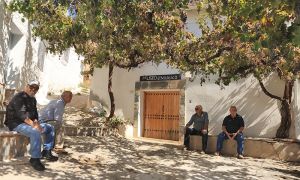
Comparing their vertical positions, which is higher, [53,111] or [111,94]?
[111,94]

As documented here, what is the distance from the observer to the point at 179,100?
14883mm

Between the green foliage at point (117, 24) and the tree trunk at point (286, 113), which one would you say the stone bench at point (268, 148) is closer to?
the tree trunk at point (286, 113)

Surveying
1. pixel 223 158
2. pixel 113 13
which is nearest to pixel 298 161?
pixel 223 158

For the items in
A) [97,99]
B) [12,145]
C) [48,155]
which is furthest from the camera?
[97,99]

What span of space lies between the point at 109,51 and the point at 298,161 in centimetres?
631

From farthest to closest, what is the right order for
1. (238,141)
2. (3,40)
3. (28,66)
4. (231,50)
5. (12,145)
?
(28,66) < (3,40) < (238,141) < (231,50) < (12,145)

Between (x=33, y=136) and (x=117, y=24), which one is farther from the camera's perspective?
(x=117, y=24)

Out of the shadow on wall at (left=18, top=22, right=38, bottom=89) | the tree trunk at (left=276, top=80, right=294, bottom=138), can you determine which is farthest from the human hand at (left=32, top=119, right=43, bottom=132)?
the tree trunk at (left=276, top=80, right=294, bottom=138)

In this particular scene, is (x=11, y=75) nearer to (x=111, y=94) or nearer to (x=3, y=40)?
(x=3, y=40)

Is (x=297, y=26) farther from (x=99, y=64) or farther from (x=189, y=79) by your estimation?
(x=189, y=79)

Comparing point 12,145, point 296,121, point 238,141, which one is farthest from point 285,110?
point 12,145

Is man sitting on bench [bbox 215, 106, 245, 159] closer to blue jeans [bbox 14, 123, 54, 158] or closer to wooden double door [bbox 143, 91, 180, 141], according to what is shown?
wooden double door [bbox 143, 91, 180, 141]

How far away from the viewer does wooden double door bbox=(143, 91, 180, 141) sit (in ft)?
49.2

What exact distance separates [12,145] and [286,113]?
8354mm
